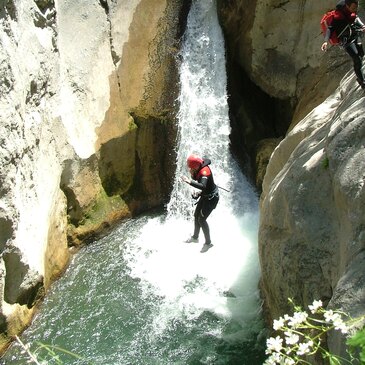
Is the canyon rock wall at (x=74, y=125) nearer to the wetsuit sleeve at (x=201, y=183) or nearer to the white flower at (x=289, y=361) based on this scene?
the wetsuit sleeve at (x=201, y=183)

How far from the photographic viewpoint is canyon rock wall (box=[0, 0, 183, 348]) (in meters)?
6.49

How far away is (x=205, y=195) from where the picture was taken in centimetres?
743

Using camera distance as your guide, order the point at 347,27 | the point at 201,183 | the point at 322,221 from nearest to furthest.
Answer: the point at 322,221, the point at 347,27, the point at 201,183

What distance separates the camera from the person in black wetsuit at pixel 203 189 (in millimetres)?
7059

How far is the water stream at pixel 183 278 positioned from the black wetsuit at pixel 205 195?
Answer: 0.52 metres

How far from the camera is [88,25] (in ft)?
29.3

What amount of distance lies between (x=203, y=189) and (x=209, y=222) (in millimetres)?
2149

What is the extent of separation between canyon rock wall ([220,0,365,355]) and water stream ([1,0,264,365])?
2.57 feet

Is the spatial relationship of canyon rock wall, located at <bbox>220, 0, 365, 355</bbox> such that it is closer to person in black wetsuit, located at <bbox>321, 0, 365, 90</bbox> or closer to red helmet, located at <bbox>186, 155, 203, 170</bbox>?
person in black wetsuit, located at <bbox>321, 0, 365, 90</bbox>

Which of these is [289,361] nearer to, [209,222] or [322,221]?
[322,221]

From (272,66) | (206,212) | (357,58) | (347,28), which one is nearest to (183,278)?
(206,212)

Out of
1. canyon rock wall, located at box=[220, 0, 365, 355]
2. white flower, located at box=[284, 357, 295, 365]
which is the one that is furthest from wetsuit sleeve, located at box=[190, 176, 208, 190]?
white flower, located at box=[284, 357, 295, 365]

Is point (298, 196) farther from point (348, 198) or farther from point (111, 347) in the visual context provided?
point (111, 347)

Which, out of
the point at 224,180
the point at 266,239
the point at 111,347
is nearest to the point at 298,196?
the point at 266,239
